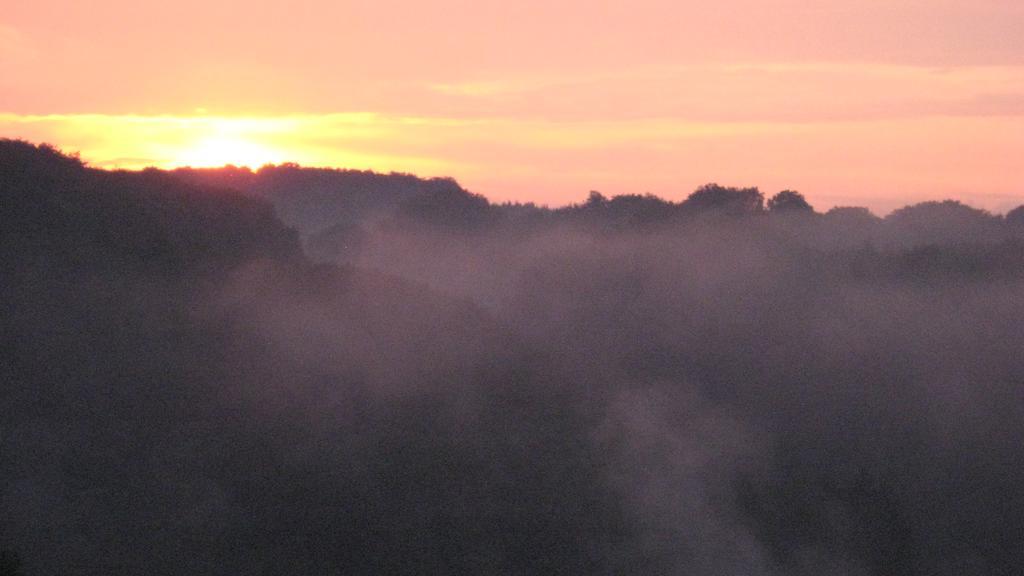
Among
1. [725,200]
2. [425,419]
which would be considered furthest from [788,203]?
[425,419]

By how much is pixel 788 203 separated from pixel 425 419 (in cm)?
4736

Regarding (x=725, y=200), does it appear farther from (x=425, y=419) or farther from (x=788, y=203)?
(x=425, y=419)

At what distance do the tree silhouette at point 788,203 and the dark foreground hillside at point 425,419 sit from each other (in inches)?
805

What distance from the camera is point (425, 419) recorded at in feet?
88.6

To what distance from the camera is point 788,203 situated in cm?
7144

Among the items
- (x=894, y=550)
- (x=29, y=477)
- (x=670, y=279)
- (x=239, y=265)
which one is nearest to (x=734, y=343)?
(x=670, y=279)

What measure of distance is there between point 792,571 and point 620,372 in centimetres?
1073

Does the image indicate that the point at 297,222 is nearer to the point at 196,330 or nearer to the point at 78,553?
the point at 196,330

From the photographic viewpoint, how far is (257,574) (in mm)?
21391

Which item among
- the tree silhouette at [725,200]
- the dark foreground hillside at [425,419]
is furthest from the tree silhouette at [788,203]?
the dark foreground hillside at [425,419]

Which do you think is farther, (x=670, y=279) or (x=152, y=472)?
(x=670, y=279)

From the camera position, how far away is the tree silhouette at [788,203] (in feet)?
230

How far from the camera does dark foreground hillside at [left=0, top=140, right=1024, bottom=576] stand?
2175cm

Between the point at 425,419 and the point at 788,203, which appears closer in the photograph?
the point at 425,419
